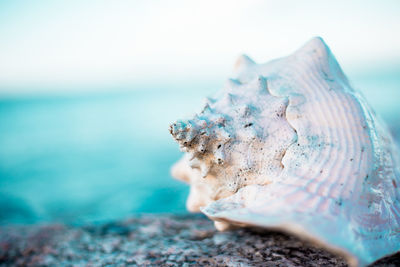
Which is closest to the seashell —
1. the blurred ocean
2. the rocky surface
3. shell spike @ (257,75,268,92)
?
shell spike @ (257,75,268,92)

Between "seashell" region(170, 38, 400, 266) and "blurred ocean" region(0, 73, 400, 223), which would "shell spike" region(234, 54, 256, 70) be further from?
"blurred ocean" region(0, 73, 400, 223)

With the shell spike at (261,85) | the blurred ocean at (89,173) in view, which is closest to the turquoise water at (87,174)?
the blurred ocean at (89,173)

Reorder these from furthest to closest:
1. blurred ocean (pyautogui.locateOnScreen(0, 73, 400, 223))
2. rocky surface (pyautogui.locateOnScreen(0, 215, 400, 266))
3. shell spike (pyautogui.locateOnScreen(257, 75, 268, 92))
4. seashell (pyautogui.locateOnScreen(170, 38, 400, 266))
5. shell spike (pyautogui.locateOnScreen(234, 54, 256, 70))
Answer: blurred ocean (pyautogui.locateOnScreen(0, 73, 400, 223)) < shell spike (pyautogui.locateOnScreen(234, 54, 256, 70)) < shell spike (pyautogui.locateOnScreen(257, 75, 268, 92)) < rocky surface (pyautogui.locateOnScreen(0, 215, 400, 266)) < seashell (pyautogui.locateOnScreen(170, 38, 400, 266))

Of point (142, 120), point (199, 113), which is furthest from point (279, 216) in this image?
point (142, 120)

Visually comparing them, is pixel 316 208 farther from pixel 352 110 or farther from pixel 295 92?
pixel 295 92

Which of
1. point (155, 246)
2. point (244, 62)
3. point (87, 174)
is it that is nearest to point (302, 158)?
point (244, 62)
